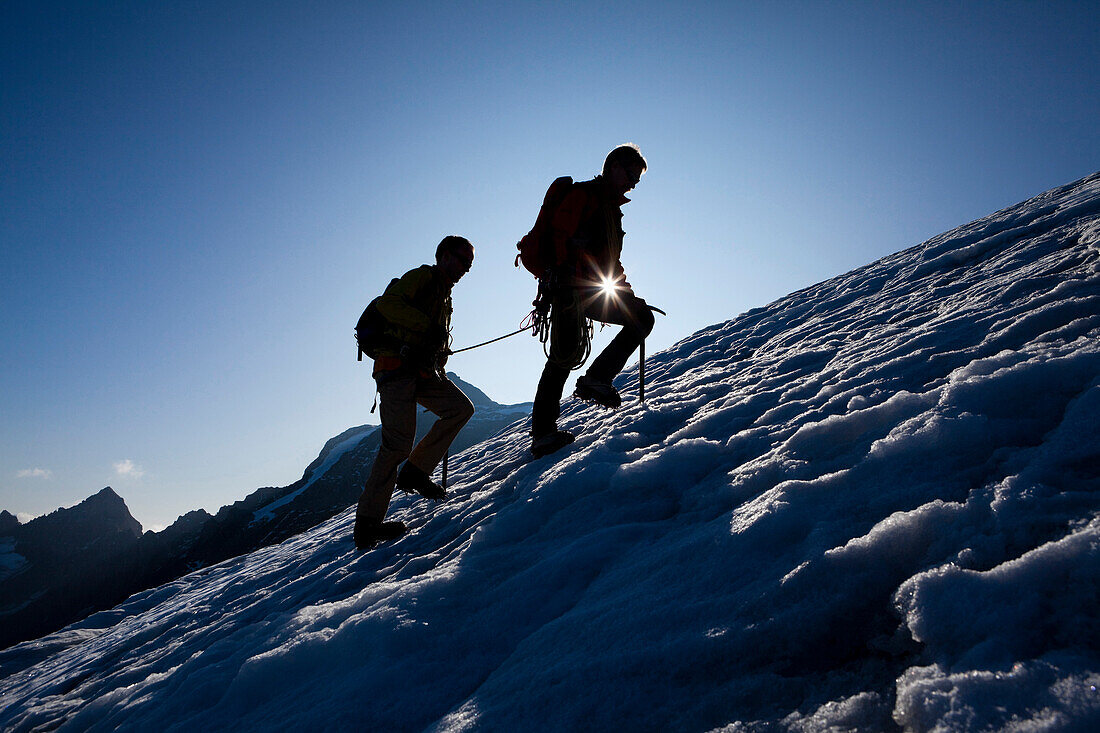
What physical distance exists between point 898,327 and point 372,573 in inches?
192

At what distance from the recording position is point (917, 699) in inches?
46.8

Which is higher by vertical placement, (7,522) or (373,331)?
(7,522)

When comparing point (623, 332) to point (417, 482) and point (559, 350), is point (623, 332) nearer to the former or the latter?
point (559, 350)

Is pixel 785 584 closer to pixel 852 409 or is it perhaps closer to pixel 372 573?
pixel 852 409

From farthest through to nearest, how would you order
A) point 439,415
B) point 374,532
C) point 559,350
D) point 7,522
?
point 7,522 → point 439,415 → point 559,350 → point 374,532

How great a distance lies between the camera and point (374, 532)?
459 cm

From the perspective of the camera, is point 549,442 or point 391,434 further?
point 549,442

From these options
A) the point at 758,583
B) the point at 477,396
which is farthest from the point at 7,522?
the point at 758,583

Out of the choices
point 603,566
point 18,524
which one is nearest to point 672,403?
point 603,566

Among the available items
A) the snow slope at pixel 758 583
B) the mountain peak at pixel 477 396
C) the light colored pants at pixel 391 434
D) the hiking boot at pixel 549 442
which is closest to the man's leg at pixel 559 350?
the hiking boot at pixel 549 442

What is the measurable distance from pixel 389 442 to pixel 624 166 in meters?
3.08

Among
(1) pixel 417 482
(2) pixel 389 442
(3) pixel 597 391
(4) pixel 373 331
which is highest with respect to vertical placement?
(4) pixel 373 331

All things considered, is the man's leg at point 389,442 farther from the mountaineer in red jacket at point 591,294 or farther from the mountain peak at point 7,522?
the mountain peak at point 7,522

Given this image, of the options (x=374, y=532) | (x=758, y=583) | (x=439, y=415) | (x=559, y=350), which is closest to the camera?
(x=758, y=583)
